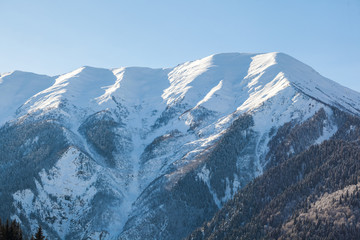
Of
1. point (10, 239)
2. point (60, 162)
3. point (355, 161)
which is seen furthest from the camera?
point (60, 162)

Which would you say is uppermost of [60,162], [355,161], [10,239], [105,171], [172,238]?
[10,239]

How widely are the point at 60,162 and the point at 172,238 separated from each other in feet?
239

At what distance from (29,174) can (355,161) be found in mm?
146017

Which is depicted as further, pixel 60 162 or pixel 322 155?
pixel 60 162

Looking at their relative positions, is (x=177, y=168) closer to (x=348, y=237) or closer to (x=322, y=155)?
(x=322, y=155)

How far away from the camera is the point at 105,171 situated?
18775cm

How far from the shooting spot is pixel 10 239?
60375mm

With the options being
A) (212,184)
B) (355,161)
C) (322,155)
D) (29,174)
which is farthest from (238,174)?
(29,174)

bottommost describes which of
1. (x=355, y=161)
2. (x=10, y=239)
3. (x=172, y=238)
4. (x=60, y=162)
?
(x=172, y=238)

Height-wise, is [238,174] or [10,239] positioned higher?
[10,239]

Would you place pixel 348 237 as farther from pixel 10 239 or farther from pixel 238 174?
pixel 10 239

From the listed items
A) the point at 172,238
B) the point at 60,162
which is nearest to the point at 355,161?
the point at 172,238

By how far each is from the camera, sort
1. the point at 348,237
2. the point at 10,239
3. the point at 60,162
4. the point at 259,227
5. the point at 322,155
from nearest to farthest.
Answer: the point at 10,239 < the point at 348,237 < the point at 259,227 < the point at 322,155 < the point at 60,162

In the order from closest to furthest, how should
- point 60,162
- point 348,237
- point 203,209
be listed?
1. point 348,237
2. point 203,209
3. point 60,162
